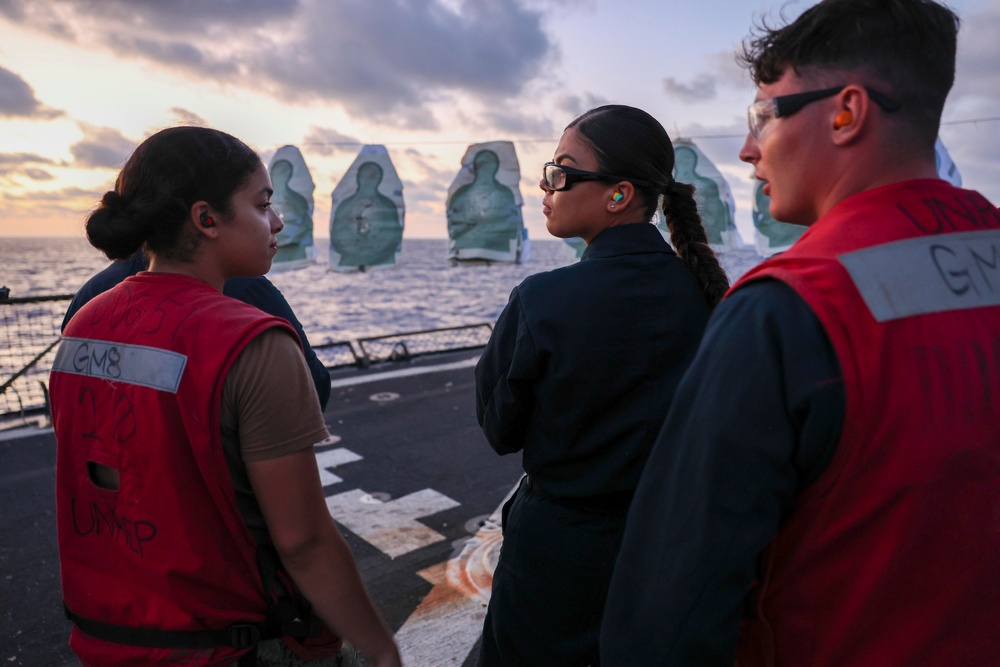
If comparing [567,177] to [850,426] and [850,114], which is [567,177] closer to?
[850,114]

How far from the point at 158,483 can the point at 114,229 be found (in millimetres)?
597

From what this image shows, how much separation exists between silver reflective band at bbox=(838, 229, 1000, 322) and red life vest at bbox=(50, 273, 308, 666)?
3.46 feet

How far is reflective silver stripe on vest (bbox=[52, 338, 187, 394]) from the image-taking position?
1.34 m

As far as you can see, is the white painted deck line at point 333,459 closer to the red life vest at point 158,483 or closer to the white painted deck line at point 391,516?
the white painted deck line at point 391,516

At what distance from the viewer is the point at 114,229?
1.53 metres

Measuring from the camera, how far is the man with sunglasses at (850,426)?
36.7 inches

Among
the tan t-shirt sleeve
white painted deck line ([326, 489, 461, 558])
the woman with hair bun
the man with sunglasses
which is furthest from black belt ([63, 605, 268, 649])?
white painted deck line ([326, 489, 461, 558])

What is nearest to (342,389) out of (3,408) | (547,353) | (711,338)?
(3,408)

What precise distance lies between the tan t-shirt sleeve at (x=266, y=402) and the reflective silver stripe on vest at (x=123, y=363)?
0.12 meters

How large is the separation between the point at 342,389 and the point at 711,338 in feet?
25.5

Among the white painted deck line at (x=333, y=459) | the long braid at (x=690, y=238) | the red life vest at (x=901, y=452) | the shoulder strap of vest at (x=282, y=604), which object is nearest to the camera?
the red life vest at (x=901, y=452)

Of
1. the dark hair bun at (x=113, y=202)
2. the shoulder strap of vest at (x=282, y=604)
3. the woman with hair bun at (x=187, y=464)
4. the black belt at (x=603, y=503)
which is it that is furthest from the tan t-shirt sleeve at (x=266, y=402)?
the black belt at (x=603, y=503)

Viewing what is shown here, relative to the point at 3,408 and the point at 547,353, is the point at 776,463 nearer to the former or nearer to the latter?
the point at 547,353

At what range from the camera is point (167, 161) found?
5.04 ft
